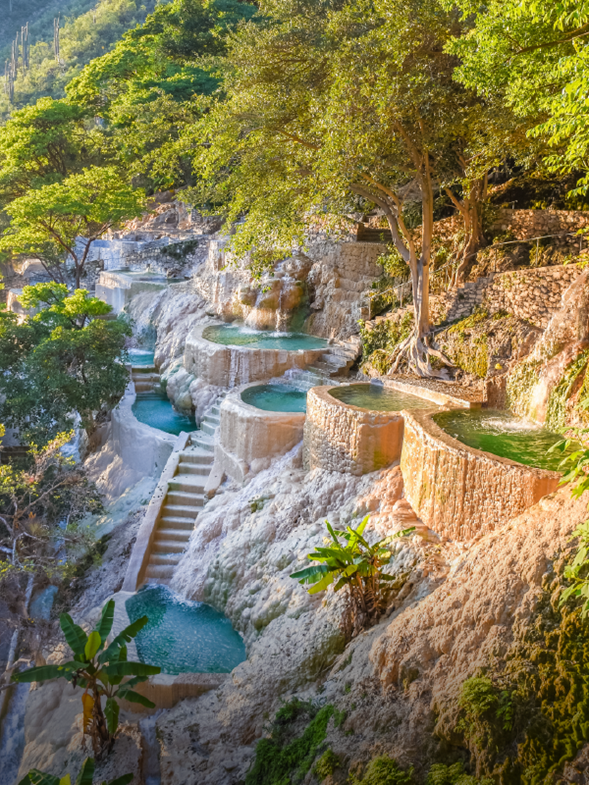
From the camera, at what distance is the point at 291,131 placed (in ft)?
41.0

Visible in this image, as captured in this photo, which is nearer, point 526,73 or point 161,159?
point 526,73

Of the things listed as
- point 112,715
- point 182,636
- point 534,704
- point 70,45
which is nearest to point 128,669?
point 112,715

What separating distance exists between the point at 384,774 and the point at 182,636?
201 inches

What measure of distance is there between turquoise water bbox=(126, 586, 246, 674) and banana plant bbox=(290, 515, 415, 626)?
2486mm

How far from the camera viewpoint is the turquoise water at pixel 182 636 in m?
8.55

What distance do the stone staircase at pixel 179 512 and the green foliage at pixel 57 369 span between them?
3335 millimetres

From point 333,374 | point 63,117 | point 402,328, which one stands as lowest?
point 333,374

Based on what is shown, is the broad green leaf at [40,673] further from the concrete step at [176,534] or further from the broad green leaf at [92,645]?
the concrete step at [176,534]

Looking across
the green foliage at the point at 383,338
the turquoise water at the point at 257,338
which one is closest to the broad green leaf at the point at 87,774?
the green foliage at the point at 383,338

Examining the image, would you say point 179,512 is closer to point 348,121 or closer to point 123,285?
point 348,121

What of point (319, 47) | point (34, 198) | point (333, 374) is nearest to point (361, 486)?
point (333, 374)

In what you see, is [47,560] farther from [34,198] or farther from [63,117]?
[63,117]

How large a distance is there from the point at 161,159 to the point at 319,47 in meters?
5.94

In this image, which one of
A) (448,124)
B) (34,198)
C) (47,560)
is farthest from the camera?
(34,198)
